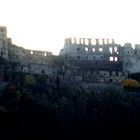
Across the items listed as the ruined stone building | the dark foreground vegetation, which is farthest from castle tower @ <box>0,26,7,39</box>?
the dark foreground vegetation

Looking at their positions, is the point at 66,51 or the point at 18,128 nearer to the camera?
the point at 18,128

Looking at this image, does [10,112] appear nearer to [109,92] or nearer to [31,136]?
[31,136]

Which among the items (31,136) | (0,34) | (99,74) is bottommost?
(31,136)

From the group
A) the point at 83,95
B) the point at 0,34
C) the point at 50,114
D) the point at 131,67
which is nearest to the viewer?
the point at 50,114

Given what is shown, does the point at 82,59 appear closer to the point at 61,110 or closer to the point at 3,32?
the point at 3,32

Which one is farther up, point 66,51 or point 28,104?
point 66,51

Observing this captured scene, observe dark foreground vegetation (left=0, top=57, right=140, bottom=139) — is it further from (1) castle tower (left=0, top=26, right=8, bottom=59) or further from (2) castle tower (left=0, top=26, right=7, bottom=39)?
(2) castle tower (left=0, top=26, right=7, bottom=39)

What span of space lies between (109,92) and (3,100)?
39.4ft

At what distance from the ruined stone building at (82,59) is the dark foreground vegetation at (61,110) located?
4538mm

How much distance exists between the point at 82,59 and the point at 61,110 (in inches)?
796

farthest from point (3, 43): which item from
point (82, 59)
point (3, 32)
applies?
point (82, 59)

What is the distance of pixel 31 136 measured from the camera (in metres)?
56.8

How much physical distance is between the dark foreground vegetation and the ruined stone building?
4538 millimetres

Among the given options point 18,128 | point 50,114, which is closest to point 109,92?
point 50,114
